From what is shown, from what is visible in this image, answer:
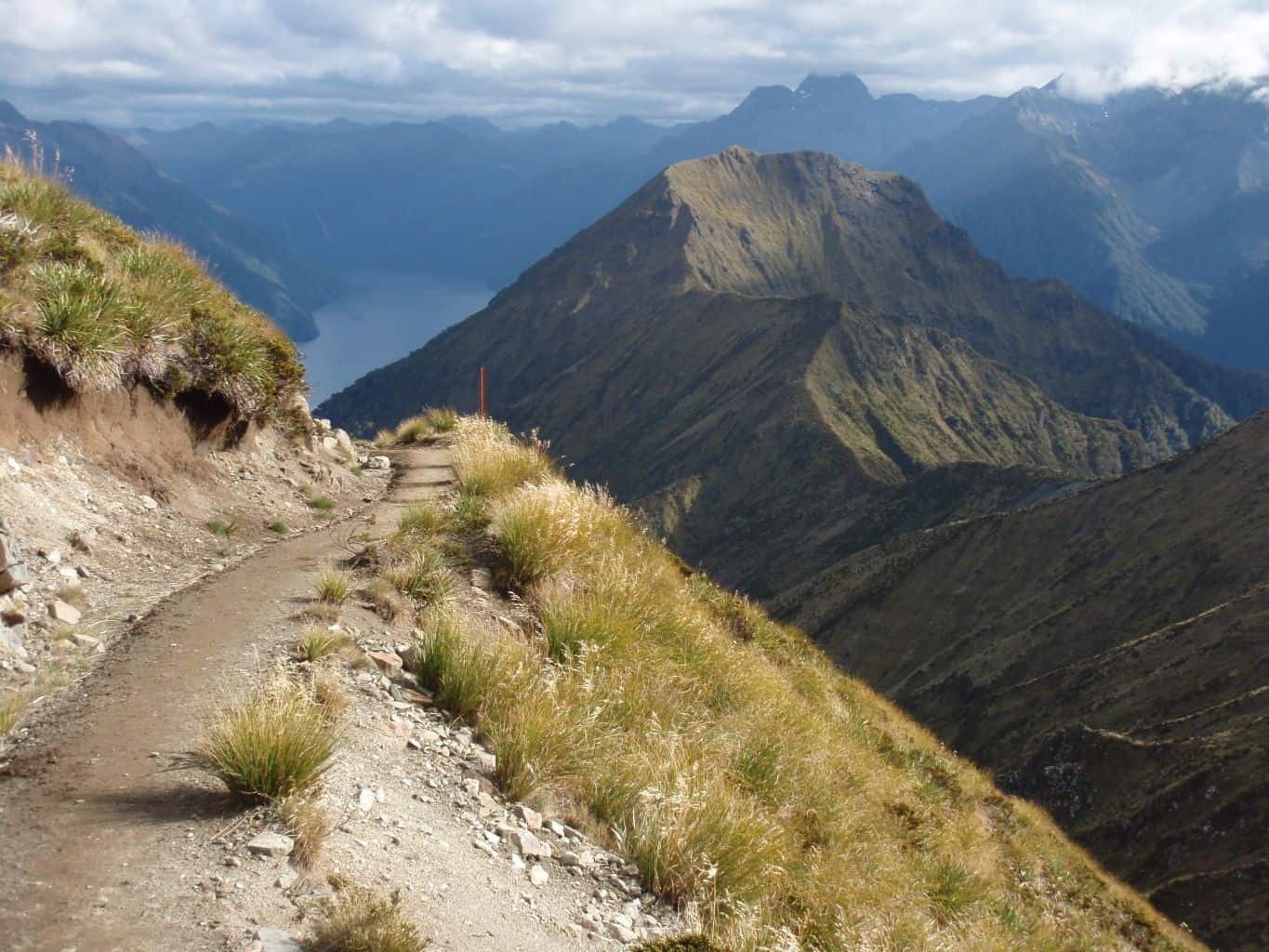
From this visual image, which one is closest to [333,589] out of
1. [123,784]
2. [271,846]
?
[123,784]

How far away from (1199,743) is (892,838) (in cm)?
4304

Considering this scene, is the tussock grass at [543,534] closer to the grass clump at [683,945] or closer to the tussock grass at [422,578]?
the tussock grass at [422,578]

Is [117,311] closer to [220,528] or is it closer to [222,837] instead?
[220,528]

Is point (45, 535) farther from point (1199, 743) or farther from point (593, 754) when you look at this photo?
point (1199, 743)

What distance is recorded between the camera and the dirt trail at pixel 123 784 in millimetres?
4555

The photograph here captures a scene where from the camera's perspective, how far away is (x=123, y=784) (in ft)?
18.7

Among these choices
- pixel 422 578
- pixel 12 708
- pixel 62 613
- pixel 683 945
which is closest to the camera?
pixel 683 945

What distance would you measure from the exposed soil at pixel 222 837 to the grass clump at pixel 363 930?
0.18 m

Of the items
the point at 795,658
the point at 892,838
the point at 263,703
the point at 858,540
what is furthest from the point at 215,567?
the point at 858,540

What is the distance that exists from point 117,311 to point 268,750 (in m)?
6.71

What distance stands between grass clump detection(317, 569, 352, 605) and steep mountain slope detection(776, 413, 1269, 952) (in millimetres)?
33575

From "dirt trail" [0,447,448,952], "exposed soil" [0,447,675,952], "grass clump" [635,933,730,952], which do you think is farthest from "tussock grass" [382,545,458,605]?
"grass clump" [635,933,730,952]

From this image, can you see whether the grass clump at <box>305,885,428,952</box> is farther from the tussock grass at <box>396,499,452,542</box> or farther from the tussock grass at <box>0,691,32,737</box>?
the tussock grass at <box>396,499,452,542</box>

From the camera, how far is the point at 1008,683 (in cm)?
7238
